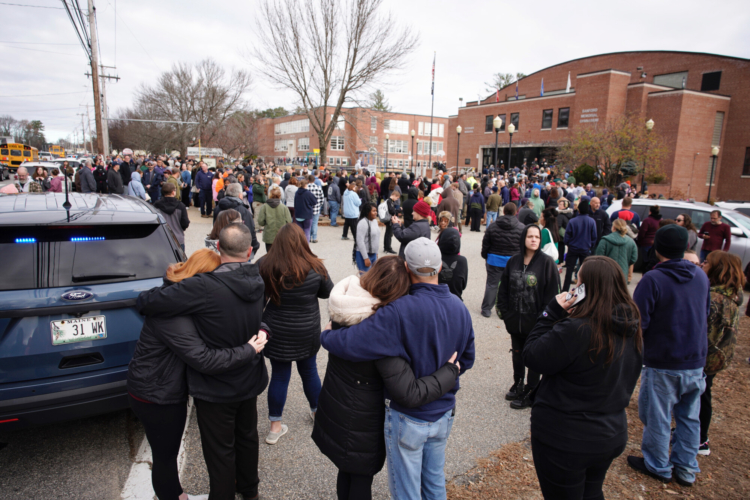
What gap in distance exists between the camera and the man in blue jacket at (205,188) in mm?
15820

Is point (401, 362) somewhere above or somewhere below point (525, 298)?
above

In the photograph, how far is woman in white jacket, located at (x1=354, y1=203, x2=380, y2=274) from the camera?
7.05 m

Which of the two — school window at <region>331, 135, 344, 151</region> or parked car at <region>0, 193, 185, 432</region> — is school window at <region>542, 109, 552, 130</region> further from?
parked car at <region>0, 193, 185, 432</region>

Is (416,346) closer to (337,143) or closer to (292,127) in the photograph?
(337,143)

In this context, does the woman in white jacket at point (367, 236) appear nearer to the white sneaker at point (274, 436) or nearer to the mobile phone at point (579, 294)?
the white sneaker at point (274, 436)

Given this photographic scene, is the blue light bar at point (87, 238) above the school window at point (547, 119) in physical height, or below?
below

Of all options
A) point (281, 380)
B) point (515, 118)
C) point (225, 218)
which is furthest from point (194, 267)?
point (515, 118)

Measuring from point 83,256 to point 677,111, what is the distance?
140 ft

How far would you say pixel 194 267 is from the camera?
2.46 metres

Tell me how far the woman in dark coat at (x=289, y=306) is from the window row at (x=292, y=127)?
77.6 metres

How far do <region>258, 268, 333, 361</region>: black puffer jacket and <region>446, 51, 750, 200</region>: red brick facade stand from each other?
117 feet

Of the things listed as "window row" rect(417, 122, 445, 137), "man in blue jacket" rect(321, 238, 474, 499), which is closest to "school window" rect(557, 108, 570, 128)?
"window row" rect(417, 122, 445, 137)

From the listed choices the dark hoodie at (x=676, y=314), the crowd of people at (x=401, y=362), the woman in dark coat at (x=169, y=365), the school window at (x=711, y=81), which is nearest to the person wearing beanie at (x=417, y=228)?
the crowd of people at (x=401, y=362)

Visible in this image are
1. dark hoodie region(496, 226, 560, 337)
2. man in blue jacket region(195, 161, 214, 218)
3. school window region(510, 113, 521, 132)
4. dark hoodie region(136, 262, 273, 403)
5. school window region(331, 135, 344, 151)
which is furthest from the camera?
school window region(331, 135, 344, 151)
